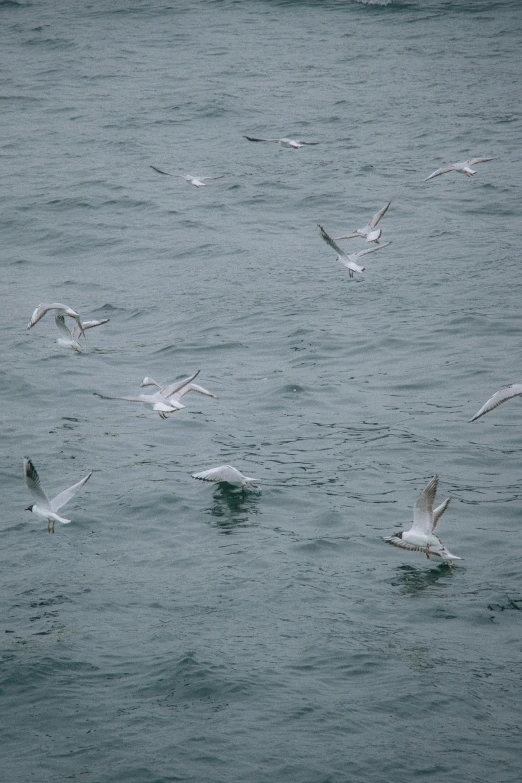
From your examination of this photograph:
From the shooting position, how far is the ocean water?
30.7ft

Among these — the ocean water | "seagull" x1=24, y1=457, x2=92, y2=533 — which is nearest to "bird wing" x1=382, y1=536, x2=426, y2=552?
the ocean water

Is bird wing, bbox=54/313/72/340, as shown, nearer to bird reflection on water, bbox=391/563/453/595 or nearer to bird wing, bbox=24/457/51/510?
bird wing, bbox=24/457/51/510

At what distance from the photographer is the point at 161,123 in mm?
32781

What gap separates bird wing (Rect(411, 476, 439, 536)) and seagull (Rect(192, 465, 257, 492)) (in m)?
2.82

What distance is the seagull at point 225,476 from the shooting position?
13.3 m

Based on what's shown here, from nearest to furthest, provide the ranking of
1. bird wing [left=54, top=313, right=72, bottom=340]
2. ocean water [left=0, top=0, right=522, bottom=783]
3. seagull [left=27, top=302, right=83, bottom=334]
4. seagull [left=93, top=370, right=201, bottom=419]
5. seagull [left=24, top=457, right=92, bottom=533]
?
ocean water [left=0, top=0, right=522, bottom=783] → seagull [left=24, top=457, right=92, bottom=533] → seagull [left=93, top=370, right=201, bottom=419] → seagull [left=27, top=302, right=83, bottom=334] → bird wing [left=54, top=313, right=72, bottom=340]

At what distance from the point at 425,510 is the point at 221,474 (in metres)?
3.40

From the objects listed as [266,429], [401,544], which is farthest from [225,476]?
[401,544]

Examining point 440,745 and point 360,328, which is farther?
point 360,328

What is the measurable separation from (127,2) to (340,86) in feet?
53.0

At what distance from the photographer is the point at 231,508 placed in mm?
13359

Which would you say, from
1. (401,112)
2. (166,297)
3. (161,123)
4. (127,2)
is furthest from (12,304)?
(127,2)

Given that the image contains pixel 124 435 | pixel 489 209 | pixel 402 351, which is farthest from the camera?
pixel 489 209

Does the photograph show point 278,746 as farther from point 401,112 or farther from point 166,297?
point 401,112
